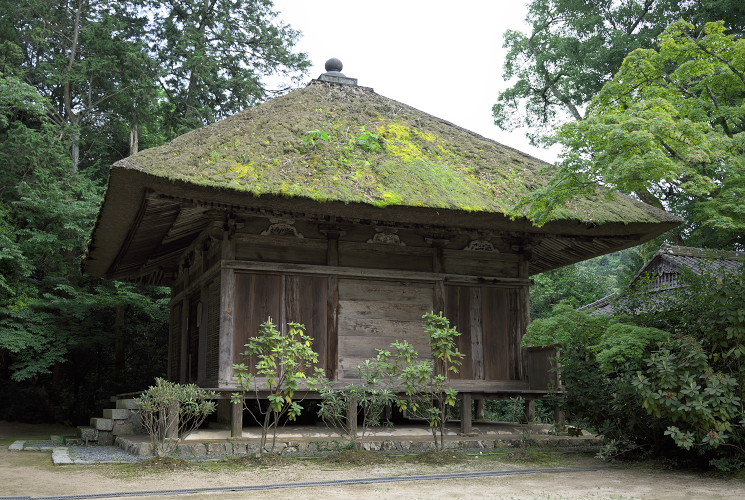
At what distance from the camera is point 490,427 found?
35.1 feet


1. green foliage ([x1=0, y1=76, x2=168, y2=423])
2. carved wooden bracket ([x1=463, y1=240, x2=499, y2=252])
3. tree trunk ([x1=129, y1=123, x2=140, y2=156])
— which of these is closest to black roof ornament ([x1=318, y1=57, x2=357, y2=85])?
carved wooden bracket ([x1=463, y1=240, x2=499, y2=252])

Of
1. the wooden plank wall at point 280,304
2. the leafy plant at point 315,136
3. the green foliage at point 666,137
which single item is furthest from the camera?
the leafy plant at point 315,136

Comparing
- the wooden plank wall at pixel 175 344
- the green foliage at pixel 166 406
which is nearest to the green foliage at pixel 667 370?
the green foliage at pixel 166 406

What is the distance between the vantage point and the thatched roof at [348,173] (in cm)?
807

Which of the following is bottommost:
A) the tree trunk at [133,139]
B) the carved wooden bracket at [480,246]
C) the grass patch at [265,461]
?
the grass patch at [265,461]

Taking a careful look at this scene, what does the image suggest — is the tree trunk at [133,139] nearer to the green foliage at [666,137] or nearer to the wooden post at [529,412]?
the wooden post at [529,412]

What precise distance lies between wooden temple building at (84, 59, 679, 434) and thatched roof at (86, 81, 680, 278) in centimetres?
3

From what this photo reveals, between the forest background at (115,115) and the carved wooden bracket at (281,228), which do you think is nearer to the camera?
the carved wooden bracket at (281,228)

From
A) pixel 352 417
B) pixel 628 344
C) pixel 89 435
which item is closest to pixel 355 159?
pixel 352 417

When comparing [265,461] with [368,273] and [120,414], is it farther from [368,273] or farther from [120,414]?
[120,414]

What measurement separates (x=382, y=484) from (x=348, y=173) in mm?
4409

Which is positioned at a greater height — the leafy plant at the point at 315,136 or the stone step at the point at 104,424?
the leafy plant at the point at 315,136

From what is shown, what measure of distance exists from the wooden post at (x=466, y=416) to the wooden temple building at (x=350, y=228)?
183 mm

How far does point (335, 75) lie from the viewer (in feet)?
39.3
